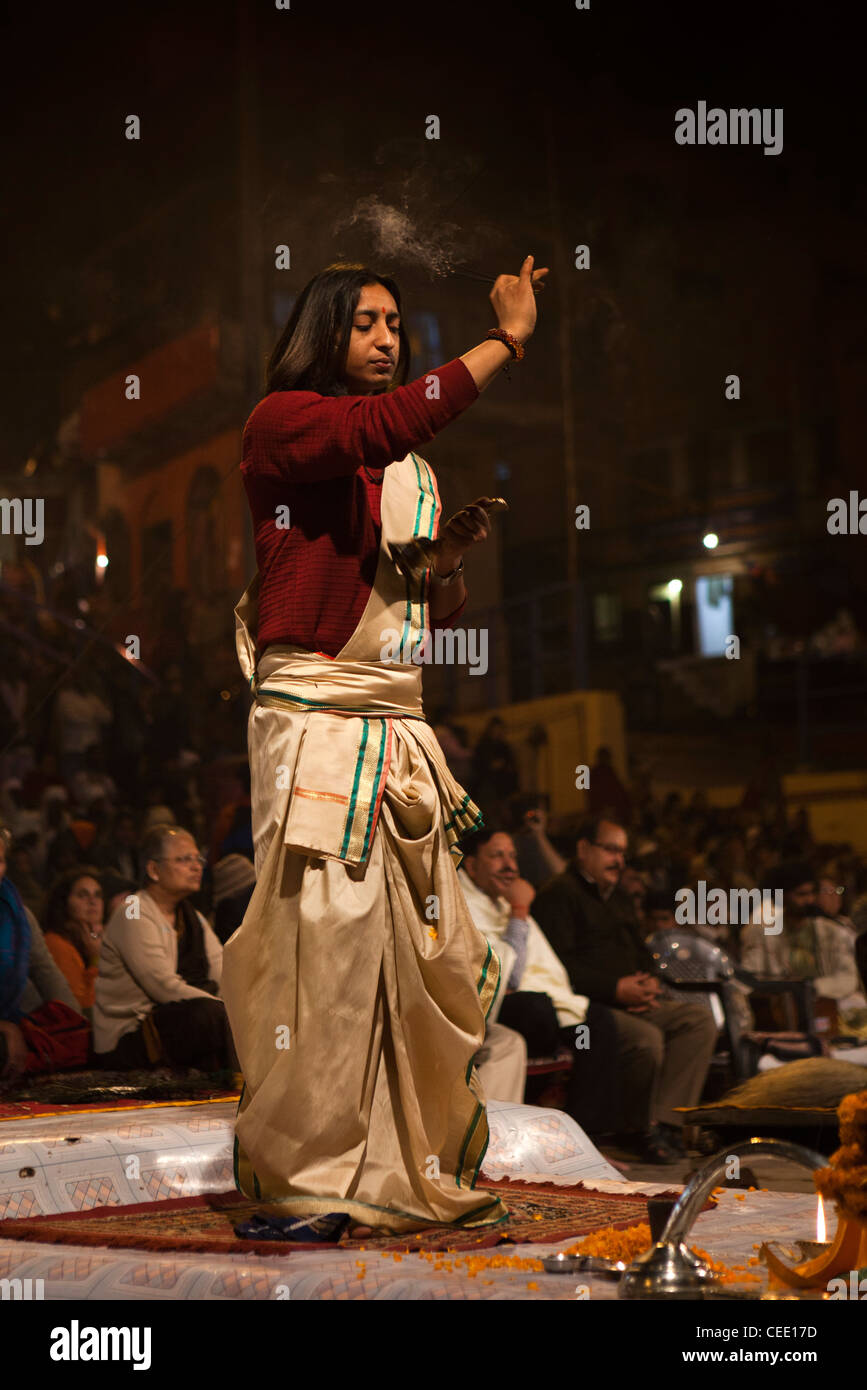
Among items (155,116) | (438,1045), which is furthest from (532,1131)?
(155,116)

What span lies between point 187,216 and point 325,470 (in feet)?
18.5

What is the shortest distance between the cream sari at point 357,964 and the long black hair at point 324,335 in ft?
1.12

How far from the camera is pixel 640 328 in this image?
9.62 m

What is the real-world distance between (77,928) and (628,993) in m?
2.12

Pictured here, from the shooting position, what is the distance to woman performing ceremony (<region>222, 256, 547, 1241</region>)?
8.48 feet

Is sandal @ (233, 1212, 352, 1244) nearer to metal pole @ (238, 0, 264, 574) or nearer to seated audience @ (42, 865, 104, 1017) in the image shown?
seated audience @ (42, 865, 104, 1017)

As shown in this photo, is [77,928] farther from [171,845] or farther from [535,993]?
[535,993]

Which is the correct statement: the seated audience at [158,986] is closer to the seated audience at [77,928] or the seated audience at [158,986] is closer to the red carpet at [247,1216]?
A: the seated audience at [77,928]

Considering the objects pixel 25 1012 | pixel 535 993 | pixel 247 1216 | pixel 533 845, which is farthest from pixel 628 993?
pixel 247 1216

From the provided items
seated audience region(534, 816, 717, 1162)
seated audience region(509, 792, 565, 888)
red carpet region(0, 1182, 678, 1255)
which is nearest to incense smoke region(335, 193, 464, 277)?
red carpet region(0, 1182, 678, 1255)

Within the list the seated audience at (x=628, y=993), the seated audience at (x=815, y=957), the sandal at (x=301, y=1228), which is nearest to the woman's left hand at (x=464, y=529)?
the sandal at (x=301, y=1228)

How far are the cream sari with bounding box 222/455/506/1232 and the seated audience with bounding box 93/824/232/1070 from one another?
1984mm

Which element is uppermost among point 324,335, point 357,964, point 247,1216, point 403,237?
point 403,237

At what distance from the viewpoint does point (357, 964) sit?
8.58 ft
